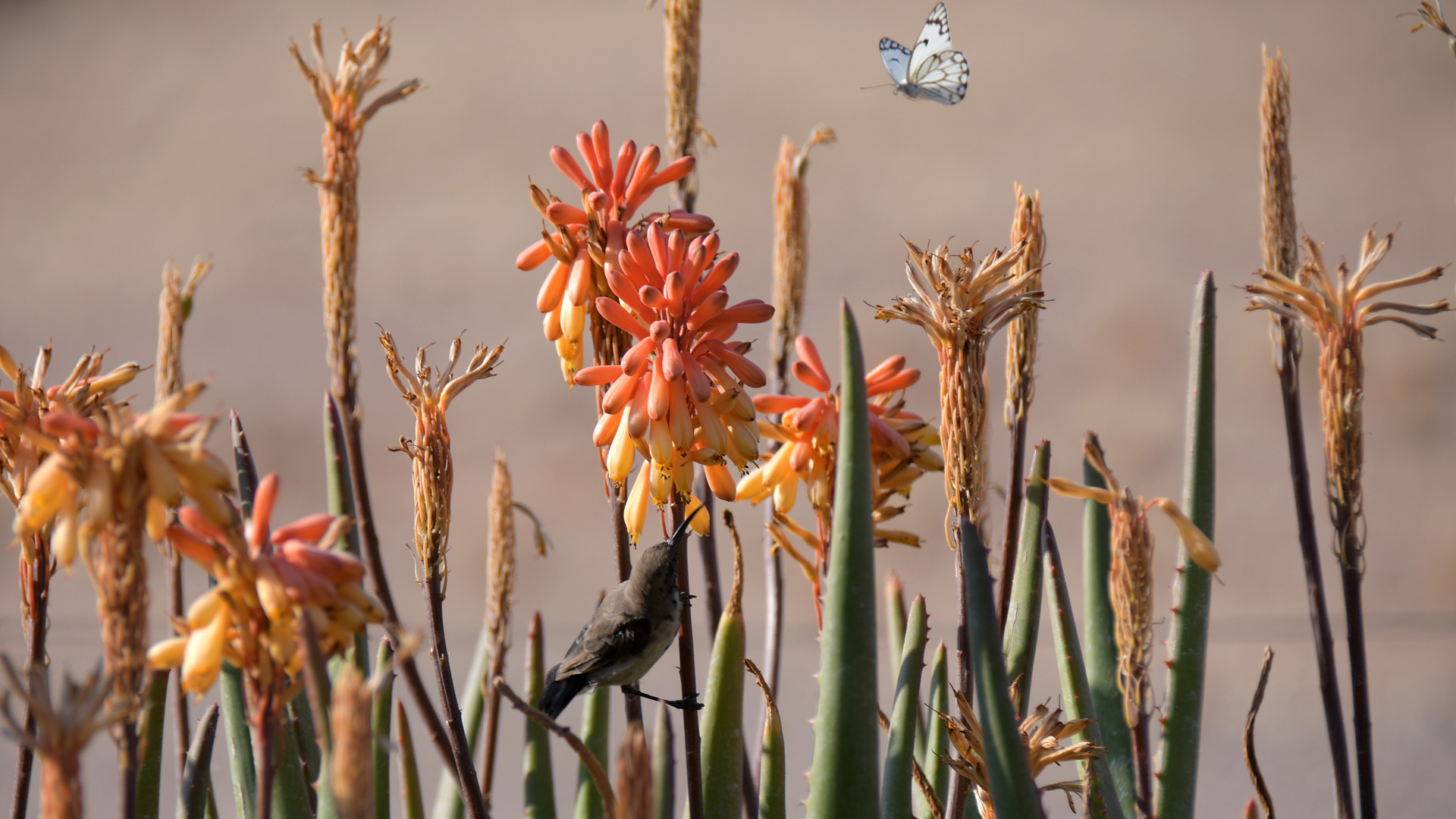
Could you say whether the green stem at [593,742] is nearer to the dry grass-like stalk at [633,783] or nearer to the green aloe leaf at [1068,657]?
the green aloe leaf at [1068,657]

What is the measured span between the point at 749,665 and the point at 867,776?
0.11 meters

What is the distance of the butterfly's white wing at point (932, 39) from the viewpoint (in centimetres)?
111

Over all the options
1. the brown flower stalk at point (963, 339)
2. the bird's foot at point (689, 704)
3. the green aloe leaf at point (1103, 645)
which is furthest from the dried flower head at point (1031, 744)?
the green aloe leaf at point (1103, 645)

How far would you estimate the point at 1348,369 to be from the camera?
0.59m

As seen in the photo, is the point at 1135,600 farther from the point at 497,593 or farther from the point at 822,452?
the point at 497,593

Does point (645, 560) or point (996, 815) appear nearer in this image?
point (996, 815)

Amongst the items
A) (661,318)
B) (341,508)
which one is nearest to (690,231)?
(661,318)

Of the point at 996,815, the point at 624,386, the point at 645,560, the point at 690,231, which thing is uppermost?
the point at 690,231

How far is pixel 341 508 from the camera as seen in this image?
0.75m

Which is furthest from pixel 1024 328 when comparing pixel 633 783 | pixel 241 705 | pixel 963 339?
pixel 241 705

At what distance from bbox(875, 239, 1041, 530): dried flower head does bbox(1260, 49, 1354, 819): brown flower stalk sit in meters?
0.27

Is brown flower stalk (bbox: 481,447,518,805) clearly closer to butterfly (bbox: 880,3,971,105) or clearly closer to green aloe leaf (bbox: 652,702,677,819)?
green aloe leaf (bbox: 652,702,677,819)

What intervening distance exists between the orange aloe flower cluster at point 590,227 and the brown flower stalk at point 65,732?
37 centimetres

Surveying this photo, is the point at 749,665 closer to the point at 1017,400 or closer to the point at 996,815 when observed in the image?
the point at 996,815
